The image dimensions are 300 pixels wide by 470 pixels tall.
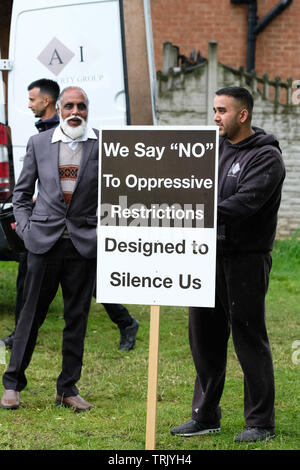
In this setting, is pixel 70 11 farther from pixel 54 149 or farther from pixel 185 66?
pixel 185 66

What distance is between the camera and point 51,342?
7352 mm

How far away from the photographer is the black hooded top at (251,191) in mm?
4723

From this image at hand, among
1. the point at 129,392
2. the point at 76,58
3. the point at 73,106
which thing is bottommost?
the point at 129,392

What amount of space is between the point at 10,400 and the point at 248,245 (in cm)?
180

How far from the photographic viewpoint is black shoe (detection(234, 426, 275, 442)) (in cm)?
490

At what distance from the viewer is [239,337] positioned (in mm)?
4922

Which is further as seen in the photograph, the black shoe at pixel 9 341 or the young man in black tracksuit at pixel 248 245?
the black shoe at pixel 9 341

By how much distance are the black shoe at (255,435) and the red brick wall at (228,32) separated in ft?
32.0

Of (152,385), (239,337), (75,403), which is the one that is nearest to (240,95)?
(239,337)

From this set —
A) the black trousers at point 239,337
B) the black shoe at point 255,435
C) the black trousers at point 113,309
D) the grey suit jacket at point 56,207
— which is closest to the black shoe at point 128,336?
the black trousers at point 113,309

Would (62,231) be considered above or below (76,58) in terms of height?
below

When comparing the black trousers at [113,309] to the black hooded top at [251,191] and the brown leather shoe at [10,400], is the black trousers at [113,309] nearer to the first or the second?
the brown leather shoe at [10,400]

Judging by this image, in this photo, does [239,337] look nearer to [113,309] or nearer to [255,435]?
[255,435]

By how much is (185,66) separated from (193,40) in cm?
220
